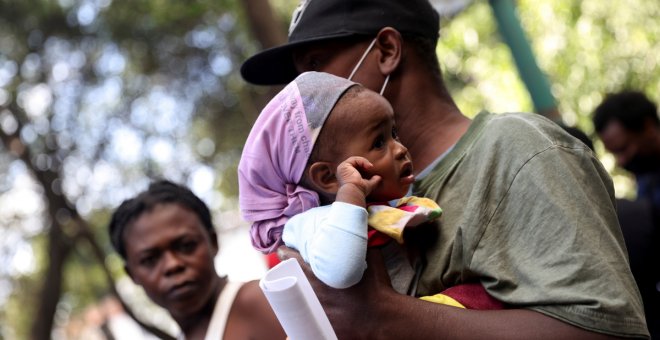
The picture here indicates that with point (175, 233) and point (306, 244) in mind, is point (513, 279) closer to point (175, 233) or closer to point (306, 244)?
point (306, 244)

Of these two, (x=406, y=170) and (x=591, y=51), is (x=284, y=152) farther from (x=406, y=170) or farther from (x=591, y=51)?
(x=591, y=51)

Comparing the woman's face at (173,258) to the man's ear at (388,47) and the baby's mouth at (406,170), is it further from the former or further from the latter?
the baby's mouth at (406,170)

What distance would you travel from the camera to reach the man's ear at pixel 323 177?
221 cm

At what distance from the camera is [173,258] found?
3633 millimetres

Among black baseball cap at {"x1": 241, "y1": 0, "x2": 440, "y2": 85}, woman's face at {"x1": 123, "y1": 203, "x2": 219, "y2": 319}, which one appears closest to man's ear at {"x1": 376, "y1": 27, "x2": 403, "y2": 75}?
black baseball cap at {"x1": 241, "y1": 0, "x2": 440, "y2": 85}

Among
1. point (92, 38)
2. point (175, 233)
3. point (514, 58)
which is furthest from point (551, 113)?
point (92, 38)

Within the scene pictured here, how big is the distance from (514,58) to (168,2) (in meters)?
7.69

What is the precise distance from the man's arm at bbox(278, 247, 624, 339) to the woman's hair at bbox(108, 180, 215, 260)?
186 centimetres

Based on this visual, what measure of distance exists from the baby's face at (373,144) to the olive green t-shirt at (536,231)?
13cm

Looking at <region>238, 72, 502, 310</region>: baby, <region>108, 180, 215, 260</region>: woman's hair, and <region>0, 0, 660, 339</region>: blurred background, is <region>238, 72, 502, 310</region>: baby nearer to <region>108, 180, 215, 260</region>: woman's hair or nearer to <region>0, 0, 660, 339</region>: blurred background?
<region>108, 180, 215, 260</region>: woman's hair

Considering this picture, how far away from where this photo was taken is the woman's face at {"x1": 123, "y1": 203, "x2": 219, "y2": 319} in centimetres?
352

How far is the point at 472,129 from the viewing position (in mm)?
2342

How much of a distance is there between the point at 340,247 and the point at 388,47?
78cm

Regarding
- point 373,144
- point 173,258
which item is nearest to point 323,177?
point 373,144
